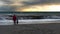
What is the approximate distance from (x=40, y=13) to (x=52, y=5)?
1121 mm

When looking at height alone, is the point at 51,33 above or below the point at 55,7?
above

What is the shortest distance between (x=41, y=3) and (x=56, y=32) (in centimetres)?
637

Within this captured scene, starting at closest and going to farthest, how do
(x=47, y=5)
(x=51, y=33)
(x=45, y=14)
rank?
(x=51, y=33), (x=45, y=14), (x=47, y=5)

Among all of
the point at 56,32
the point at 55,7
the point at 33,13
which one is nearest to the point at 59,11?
the point at 55,7

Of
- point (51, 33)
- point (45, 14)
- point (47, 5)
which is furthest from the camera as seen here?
point (47, 5)

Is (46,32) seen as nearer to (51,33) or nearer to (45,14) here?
(51,33)

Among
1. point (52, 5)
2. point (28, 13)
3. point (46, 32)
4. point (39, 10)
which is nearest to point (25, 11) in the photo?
point (28, 13)

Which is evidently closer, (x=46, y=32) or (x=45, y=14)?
(x=46, y=32)

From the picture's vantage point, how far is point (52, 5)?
35.5ft

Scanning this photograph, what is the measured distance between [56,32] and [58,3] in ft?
21.2

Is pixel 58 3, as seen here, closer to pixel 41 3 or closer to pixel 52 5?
pixel 52 5

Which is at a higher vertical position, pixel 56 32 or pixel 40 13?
pixel 56 32

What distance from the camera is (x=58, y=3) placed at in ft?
35.4

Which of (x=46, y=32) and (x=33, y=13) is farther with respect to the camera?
(x=33, y=13)
